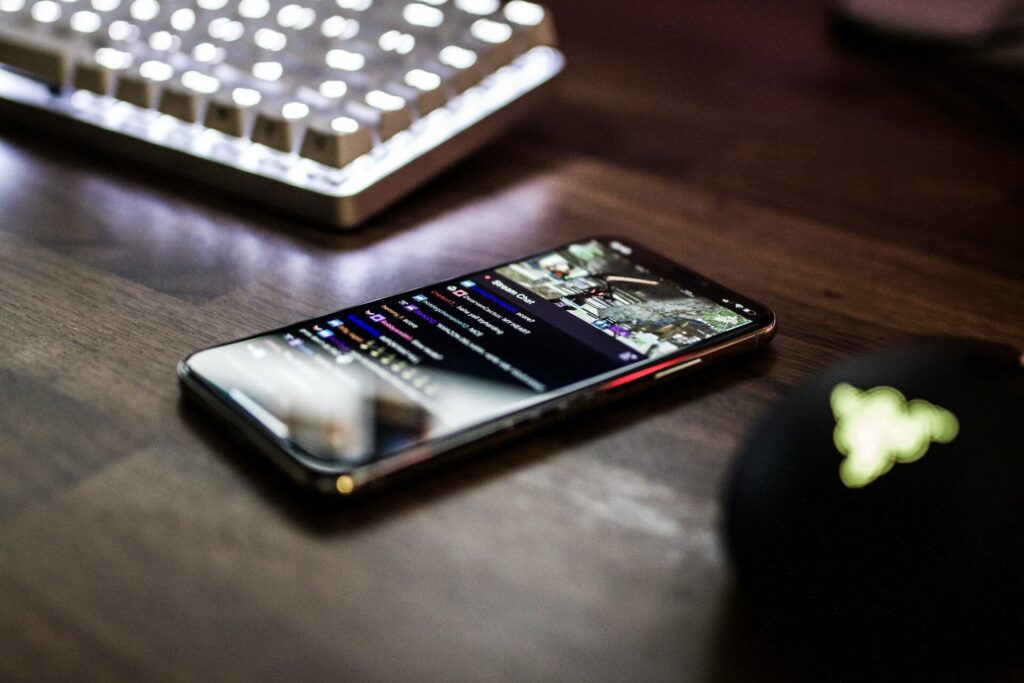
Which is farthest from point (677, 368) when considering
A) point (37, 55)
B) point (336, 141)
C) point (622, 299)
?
point (37, 55)

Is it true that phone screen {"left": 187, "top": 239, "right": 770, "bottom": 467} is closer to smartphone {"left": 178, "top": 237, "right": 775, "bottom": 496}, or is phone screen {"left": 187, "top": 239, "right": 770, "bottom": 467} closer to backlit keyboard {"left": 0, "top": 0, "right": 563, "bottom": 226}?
smartphone {"left": 178, "top": 237, "right": 775, "bottom": 496}

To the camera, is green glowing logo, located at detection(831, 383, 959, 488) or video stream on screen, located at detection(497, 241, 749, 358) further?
video stream on screen, located at detection(497, 241, 749, 358)

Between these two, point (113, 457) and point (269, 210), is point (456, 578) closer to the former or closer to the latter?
point (113, 457)

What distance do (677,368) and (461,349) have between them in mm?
84

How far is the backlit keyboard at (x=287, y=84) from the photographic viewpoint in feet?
1.70

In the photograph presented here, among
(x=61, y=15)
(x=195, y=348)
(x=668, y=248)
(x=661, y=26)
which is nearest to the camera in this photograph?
(x=195, y=348)

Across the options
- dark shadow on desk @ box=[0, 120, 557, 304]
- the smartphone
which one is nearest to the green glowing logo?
the smartphone

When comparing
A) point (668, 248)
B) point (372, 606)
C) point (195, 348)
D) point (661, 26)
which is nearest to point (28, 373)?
point (195, 348)

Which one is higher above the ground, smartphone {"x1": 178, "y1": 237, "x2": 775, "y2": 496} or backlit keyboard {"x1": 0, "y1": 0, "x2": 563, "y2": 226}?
backlit keyboard {"x1": 0, "y1": 0, "x2": 563, "y2": 226}

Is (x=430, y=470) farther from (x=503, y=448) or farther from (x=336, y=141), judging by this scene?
(x=336, y=141)

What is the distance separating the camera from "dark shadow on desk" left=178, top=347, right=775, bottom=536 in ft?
1.04

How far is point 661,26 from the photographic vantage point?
89 centimetres

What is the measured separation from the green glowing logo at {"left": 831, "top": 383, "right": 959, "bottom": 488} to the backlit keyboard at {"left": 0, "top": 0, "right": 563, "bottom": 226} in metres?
0.29

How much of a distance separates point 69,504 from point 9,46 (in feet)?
1.29
